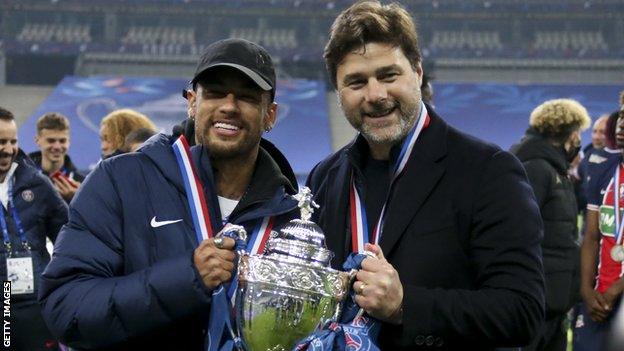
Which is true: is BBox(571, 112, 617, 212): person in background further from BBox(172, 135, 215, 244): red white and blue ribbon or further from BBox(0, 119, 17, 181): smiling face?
BBox(172, 135, 215, 244): red white and blue ribbon

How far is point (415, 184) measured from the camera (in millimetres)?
1965

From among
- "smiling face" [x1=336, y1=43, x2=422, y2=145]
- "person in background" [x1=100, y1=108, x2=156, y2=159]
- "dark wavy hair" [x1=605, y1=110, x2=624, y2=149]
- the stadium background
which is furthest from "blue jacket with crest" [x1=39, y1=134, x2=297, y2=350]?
the stadium background

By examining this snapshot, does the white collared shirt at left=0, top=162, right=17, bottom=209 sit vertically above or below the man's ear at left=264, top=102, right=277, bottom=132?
below

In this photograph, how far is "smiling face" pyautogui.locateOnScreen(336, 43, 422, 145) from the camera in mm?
1988

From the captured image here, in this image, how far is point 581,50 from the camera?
1229 inches

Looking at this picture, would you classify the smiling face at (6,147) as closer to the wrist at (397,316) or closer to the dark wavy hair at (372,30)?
the dark wavy hair at (372,30)

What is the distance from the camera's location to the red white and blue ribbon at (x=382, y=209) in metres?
1.98

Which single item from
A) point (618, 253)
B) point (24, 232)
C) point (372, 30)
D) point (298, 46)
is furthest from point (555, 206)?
point (298, 46)

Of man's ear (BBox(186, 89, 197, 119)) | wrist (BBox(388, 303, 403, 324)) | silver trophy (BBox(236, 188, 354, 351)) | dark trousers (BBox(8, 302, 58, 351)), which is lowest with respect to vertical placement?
dark trousers (BBox(8, 302, 58, 351))

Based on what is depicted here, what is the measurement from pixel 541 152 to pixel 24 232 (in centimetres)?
248

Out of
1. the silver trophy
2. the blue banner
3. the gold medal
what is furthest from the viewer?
the blue banner

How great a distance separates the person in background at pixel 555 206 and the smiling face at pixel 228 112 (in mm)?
2607

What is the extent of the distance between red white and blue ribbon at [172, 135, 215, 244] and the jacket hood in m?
2.85

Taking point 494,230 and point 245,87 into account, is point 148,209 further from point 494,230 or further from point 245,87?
point 494,230
